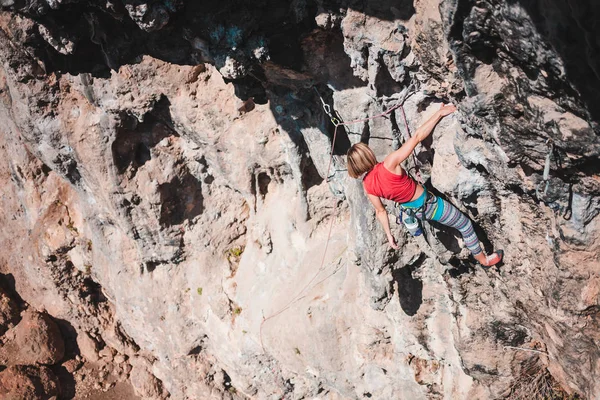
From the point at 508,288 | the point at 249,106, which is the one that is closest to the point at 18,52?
the point at 249,106

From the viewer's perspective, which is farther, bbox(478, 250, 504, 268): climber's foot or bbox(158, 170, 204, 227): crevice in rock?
bbox(158, 170, 204, 227): crevice in rock

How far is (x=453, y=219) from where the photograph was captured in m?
4.96

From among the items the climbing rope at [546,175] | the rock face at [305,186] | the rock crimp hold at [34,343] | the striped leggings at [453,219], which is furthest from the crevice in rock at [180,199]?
→ the climbing rope at [546,175]

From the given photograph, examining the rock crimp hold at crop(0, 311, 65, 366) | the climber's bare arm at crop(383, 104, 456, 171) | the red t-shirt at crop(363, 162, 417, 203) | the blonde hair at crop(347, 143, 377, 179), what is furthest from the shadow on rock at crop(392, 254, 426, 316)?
the rock crimp hold at crop(0, 311, 65, 366)

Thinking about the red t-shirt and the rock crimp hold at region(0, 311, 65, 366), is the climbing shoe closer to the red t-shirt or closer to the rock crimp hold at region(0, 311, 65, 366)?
the red t-shirt

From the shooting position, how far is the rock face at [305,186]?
12.3 ft

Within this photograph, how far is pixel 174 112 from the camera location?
23.4 ft

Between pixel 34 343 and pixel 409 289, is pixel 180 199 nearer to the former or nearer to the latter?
pixel 409 289

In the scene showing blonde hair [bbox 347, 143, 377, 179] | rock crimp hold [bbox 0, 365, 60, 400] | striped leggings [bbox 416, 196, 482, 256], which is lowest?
rock crimp hold [bbox 0, 365, 60, 400]

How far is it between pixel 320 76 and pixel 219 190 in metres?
3.60

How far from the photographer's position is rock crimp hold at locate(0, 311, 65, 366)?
11930 millimetres

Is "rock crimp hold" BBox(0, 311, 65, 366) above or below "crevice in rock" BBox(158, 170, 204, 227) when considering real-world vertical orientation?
below

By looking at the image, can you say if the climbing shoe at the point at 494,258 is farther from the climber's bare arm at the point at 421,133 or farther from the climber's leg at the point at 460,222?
the climber's bare arm at the point at 421,133

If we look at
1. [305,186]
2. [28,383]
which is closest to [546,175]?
[305,186]
